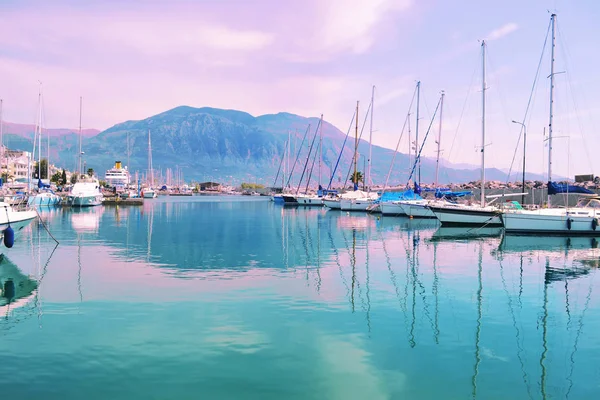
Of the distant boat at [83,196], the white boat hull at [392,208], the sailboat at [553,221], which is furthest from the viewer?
the distant boat at [83,196]

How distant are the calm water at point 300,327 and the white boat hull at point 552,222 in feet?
48.0

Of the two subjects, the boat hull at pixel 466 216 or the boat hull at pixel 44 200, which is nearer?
the boat hull at pixel 466 216

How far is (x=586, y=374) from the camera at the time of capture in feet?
41.5

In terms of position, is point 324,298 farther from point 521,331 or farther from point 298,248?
point 298,248

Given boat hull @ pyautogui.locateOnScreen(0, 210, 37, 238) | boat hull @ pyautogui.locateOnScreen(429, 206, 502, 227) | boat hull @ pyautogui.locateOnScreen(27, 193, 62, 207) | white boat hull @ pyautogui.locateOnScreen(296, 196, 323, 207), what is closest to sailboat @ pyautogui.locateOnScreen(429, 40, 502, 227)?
boat hull @ pyautogui.locateOnScreen(429, 206, 502, 227)

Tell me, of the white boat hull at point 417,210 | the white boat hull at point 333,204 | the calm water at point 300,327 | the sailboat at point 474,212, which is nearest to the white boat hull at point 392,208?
the white boat hull at point 417,210

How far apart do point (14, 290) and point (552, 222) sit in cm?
4513

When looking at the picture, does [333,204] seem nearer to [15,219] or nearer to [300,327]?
[15,219]

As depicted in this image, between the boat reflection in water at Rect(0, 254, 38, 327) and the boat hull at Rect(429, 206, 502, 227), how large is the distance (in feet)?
142

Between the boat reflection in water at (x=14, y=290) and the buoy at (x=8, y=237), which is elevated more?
the buoy at (x=8, y=237)

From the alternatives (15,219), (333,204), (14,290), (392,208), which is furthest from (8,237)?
(333,204)

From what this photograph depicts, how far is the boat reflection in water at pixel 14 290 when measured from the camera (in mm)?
18927

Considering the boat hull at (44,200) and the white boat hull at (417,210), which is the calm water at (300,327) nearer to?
the white boat hull at (417,210)

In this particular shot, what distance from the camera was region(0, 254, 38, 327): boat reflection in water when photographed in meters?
18.9
